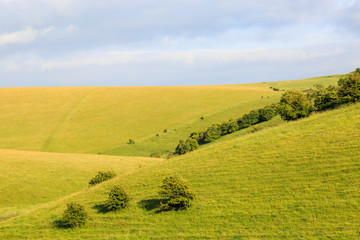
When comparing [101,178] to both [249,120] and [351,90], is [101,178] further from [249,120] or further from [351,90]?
[249,120]

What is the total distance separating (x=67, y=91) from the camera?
136 meters

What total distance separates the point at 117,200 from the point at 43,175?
2408 cm

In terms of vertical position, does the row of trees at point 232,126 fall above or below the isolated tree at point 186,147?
above

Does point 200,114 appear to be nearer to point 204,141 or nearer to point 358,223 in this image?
point 204,141

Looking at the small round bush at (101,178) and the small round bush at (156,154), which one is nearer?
the small round bush at (101,178)

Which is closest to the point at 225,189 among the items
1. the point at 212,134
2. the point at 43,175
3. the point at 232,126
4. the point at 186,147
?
the point at 43,175

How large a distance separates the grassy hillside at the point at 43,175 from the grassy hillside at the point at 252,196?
7.99m

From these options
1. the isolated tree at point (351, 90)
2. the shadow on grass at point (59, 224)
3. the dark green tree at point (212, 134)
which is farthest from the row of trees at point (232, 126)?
the shadow on grass at point (59, 224)

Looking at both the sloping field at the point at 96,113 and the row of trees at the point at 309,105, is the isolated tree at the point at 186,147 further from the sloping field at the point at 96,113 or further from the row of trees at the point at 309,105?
the sloping field at the point at 96,113

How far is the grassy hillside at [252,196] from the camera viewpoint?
2403 cm

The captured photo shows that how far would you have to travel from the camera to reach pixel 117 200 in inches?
1227

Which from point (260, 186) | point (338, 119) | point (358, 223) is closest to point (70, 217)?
point (260, 186)

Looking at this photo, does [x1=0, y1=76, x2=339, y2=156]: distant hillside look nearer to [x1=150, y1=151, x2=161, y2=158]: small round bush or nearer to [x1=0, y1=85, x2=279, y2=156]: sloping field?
[x1=0, y1=85, x2=279, y2=156]: sloping field

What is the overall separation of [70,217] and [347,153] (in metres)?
25.6
